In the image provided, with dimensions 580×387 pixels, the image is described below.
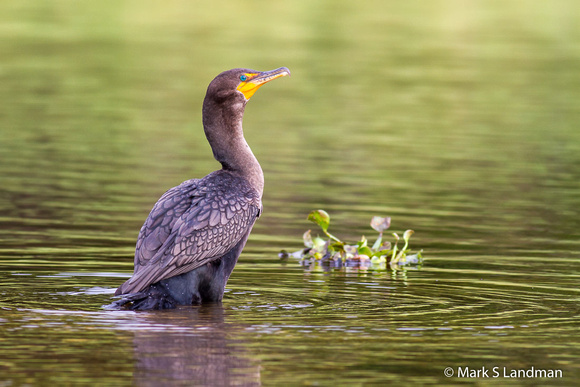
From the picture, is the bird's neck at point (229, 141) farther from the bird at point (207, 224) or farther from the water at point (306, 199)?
the water at point (306, 199)

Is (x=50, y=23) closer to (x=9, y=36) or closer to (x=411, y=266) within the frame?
(x=9, y=36)

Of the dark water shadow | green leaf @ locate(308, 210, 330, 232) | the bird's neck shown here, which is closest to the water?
the dark water shadow

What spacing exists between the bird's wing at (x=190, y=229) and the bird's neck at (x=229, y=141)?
0.25 m

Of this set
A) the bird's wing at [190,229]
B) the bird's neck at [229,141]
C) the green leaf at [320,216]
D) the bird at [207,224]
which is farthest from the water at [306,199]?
the bird's neck at [229,141]

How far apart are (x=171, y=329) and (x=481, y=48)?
31225mm

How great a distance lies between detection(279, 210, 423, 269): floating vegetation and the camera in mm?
12070

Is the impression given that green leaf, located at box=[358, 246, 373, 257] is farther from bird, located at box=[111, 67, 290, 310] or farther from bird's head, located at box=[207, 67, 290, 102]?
bird's head, located at box=[207, 67, 290, 102]

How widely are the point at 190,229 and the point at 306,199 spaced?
6190mm

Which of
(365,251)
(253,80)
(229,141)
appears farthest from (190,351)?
(365,251)

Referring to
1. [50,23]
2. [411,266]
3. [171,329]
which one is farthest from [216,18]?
[171,329]

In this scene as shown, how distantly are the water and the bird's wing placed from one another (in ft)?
1.26

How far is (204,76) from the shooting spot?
29859 millimetres

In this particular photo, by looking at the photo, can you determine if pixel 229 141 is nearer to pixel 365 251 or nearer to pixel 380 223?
pixel 365 251

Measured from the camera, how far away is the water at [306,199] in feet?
26.3
